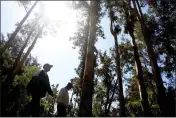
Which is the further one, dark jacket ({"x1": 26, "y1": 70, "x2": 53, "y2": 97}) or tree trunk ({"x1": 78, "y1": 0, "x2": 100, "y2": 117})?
tree trunk ({"x1": 78, "y1": 0, "x2": 100, "y2": 117})

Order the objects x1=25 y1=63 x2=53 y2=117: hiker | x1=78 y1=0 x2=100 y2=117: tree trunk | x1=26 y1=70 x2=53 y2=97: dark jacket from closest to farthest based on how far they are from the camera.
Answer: x1=25 y1=63 x2=53 y2=117: hiker
x1=26 y1=70 x2=53 y2=97: dark jacket
x1=78 y1=0 x2=100 y2=117: tree trunk

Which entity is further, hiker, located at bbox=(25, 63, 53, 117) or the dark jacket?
the dark jacket

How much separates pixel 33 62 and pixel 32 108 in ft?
129

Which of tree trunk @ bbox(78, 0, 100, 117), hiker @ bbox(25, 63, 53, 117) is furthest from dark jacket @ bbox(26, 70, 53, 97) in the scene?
tree trunk @ bbox(78, 0, 100, 117)

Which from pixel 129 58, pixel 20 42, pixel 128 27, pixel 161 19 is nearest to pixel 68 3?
pixel 128 27

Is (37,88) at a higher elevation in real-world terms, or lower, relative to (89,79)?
lower

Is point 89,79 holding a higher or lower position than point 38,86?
higher

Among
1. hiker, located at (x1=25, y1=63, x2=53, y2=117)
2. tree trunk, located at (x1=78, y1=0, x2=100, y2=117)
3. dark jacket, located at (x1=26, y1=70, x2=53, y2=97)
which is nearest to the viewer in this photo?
hiker, located at (x1=25, y1=63, x2=53, y2=117)

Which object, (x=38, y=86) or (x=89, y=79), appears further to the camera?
(x=89, y=79)

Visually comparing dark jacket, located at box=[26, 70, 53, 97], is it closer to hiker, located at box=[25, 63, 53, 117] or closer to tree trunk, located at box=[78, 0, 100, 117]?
hiker, located at box=[25, 63, 53, 117]

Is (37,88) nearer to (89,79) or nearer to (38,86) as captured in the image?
(38,86)

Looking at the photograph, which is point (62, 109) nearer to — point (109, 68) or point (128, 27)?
point (128, 27)

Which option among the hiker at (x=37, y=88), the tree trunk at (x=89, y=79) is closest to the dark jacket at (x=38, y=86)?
the hiker at (x=37, y=88)

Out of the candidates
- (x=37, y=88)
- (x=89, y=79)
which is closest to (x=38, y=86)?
(x=37, y=88)
